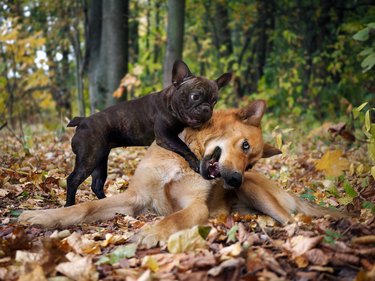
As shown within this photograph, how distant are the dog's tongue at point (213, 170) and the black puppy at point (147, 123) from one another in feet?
0.48

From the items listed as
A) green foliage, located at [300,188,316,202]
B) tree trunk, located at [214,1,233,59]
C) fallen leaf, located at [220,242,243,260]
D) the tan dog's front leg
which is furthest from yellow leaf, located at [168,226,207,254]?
tree trunk, located at [214,1,233,59]

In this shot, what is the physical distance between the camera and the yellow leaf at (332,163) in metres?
4.95

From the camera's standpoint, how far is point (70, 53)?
2133 cm

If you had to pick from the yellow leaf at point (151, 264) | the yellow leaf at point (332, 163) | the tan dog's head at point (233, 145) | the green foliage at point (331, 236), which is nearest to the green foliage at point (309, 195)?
the yellow leaf at point (332, 163)

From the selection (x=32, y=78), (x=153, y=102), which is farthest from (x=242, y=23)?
(x=153, y=102)

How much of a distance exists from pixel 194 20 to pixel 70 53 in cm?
586

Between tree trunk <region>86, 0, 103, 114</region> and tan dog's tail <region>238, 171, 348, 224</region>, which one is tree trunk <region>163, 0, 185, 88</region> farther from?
tan dog's tail <region>238, 171, 348, 224</region>

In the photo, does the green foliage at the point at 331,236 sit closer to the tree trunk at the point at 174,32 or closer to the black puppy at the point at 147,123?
the black puppy at the point at 147,123

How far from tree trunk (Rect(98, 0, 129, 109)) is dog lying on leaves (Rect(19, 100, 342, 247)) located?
6773 mm

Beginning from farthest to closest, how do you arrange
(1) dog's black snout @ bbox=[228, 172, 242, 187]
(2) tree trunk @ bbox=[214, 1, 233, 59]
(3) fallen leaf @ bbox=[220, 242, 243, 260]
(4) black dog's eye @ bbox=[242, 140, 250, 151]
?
(2) tree trunk @ bbox=[214, 1, 233, 59]
(4) black dog's eye @ bbox=[242, 140, 250, 151]
(1) dog's black snout @ bbox=[228, 172, 242, 187]
(3) fallen leaf @ bbox=[220, 242, 243, 260]

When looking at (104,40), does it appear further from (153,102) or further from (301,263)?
(301,263)

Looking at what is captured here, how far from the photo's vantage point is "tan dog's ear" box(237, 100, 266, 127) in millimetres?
4801

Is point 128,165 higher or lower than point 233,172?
lower

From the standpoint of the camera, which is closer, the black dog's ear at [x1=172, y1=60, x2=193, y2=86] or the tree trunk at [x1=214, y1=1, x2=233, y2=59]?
the black dog's ear at [x1=172, y1=60, x2=193, y2=86]
